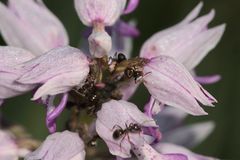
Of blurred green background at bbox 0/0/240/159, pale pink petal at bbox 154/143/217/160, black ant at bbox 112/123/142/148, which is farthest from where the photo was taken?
blurred green background at bbox 0/0/240/159

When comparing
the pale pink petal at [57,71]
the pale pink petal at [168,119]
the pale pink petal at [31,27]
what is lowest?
the pale pink petal at [168,119]

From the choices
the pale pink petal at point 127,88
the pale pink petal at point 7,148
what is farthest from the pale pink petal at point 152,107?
the pale pink petal at point 7,148

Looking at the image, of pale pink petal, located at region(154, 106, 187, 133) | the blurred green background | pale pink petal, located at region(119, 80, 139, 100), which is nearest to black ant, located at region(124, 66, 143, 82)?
pale pink petal, located at region(119, 80, 139, 100)

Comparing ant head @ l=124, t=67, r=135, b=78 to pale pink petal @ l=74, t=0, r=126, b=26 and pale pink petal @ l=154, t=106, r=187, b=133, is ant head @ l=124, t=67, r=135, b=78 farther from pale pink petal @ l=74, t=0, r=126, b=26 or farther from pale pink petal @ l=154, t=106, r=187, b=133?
pale pink petal @ l=154, t=106, r=187, b=133

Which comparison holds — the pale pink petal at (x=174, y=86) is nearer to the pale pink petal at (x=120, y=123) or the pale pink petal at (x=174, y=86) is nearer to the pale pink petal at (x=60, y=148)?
the pale pink petal at (x=120, y=123)

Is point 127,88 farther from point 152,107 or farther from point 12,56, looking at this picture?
point 12,56

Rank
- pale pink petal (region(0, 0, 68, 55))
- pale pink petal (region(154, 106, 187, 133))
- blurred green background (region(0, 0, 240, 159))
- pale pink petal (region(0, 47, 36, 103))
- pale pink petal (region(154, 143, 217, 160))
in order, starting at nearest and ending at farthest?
pale pink petal (region(0, 47, 36, 103)) < pale pink petal (region(154, 143, 217, 160)) < pale pink petal (region(0, 0, 68, 55)) < pale pink petal (region(154, 106, 187, 133)) < blurred green background (region(0, 0, 240, 159))

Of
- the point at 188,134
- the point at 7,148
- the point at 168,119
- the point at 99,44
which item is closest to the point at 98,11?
the point at 99,44
